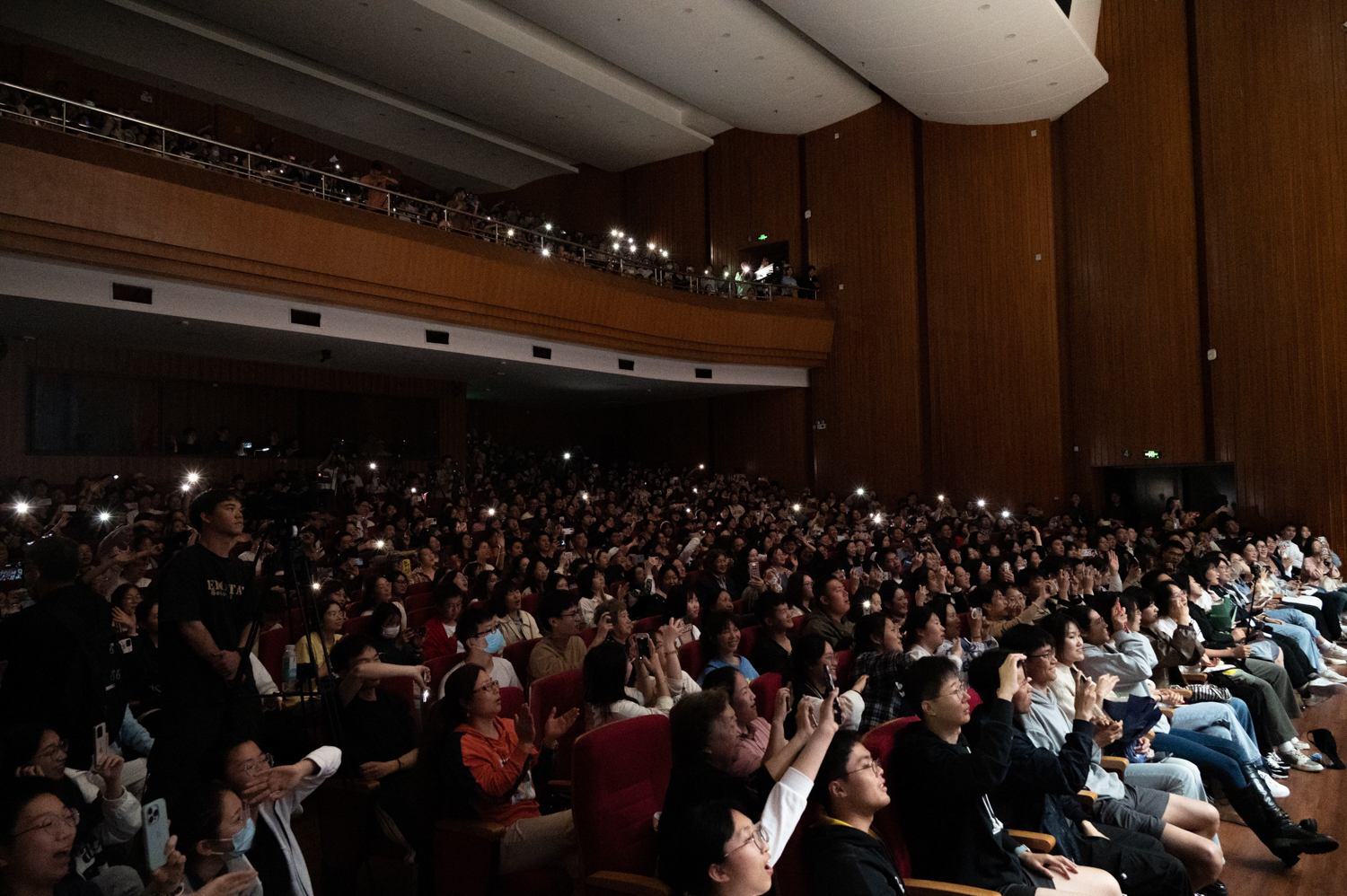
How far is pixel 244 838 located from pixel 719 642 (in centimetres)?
189

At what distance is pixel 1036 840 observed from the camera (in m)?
2.29

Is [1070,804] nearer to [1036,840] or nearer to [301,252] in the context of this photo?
[1036,840]

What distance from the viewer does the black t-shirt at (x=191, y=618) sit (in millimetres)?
2182

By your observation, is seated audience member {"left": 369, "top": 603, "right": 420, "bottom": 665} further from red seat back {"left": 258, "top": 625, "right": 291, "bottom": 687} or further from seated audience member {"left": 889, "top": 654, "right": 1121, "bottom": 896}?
seated audience member {"left": 889, "top": 654, "right": 1121, "bottom": 896}

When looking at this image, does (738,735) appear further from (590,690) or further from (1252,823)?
(1252,823)

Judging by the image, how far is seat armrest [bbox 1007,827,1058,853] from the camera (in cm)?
227

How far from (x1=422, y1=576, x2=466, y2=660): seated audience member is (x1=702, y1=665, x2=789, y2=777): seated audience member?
1.42 metres

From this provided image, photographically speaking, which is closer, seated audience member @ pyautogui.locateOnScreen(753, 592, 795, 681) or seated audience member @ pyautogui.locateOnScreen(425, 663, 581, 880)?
seated audience member @ pyautogui.locateOnScreen(425, 663, 581, 880)

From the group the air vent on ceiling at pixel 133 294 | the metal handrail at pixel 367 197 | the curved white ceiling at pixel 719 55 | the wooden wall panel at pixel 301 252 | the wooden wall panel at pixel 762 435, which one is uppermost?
the curved white ceiling at pixel 719 55

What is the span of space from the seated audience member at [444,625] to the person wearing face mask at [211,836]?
6.90ft

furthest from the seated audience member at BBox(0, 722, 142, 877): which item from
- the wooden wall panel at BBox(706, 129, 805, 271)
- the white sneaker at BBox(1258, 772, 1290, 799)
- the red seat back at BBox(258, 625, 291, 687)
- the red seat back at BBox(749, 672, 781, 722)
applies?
the wooden wall panel at BBox(706, 129, 805, 271)

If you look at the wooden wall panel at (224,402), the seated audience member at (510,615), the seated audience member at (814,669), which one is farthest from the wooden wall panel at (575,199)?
the seated audience member at (814,669)

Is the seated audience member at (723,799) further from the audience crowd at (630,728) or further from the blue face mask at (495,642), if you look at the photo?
the blue face mask at (495,642)

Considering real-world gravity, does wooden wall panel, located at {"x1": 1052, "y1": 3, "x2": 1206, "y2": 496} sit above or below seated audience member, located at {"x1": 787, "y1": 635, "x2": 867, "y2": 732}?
above
